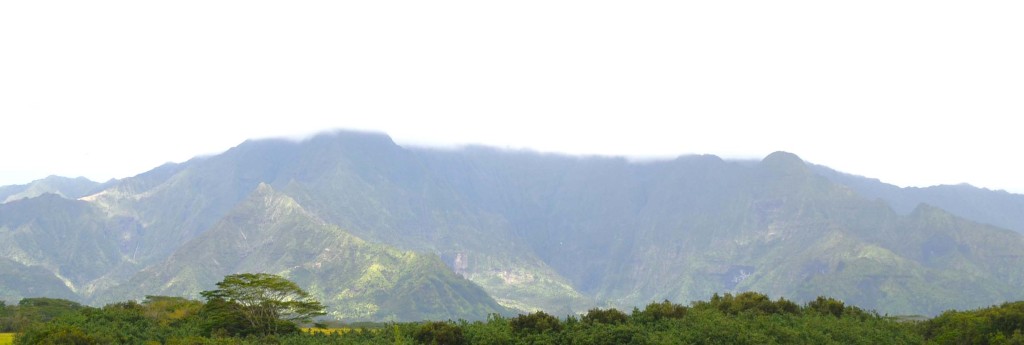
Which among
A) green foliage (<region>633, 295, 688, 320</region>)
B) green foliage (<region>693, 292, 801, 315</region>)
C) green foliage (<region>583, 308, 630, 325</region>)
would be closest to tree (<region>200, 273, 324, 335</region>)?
green foliage (<region>583, 308, 630, 325</region>)

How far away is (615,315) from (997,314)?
34.5 meters

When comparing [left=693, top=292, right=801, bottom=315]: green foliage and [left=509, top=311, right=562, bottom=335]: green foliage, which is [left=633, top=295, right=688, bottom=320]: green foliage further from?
[left=509, top=311, right=562, bottom=335]: green foliage

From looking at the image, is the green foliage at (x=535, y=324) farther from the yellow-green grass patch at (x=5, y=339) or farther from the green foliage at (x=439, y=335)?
the yellow-green grass patch at (x=5, y=339)

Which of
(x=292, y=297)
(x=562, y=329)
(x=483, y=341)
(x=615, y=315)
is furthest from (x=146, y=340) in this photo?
(x=615, y=315)

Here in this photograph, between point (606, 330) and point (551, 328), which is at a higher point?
point (606, 330)

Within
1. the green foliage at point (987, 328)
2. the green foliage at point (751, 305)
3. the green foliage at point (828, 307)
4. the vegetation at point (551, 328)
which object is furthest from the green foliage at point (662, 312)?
the green foliage at point (987, 328)

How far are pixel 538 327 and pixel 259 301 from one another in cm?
3077

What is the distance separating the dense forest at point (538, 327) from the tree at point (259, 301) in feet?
0.34

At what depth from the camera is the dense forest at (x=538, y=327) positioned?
63750 millimetres

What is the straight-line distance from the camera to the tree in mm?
77062

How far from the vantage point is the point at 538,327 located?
6825cm

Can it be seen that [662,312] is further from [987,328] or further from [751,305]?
[987,328]

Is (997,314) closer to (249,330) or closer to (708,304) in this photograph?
(708,304)

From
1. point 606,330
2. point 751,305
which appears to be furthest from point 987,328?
point 606,330
